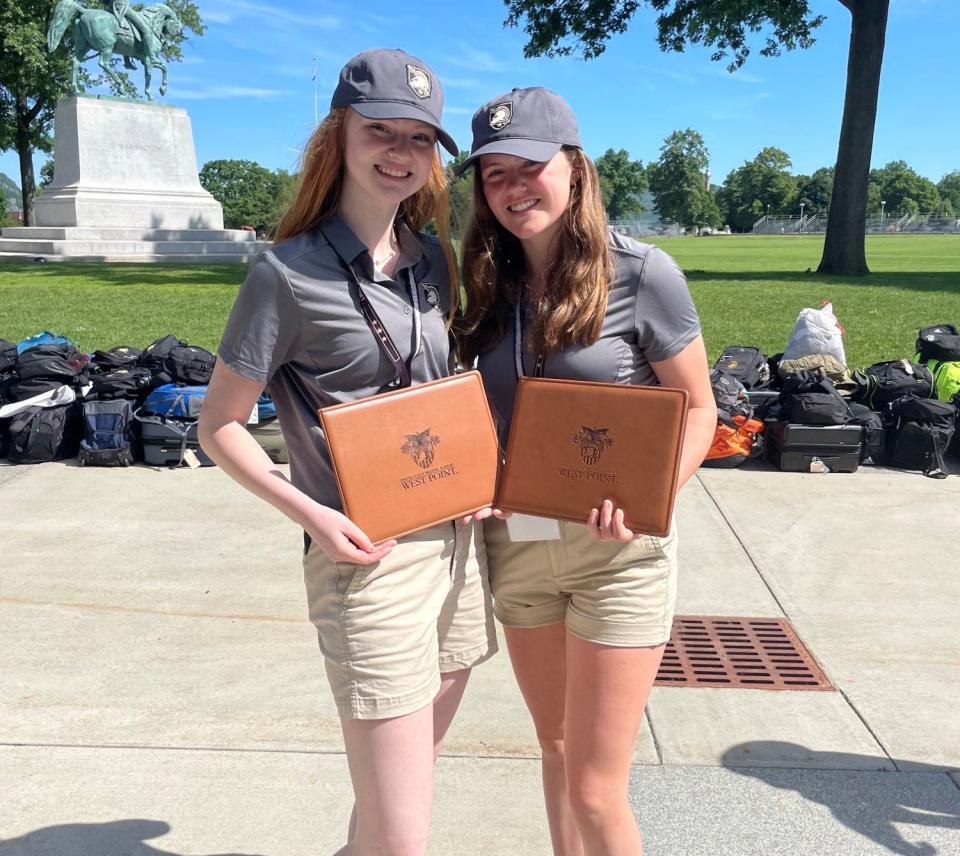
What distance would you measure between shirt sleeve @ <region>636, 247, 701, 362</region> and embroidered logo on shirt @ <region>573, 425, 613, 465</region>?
9.0 inches

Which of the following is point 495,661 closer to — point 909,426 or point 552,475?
point 552,475

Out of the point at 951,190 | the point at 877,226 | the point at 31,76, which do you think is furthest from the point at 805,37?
the point at 951,190

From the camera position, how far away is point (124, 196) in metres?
27.9

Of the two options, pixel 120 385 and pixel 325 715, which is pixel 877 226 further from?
pixel 325 715

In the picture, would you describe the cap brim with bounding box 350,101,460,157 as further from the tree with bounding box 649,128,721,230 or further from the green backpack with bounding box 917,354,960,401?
the tree with bounding box 649,128,721,230

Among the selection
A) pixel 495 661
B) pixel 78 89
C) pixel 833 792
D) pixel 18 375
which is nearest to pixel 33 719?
pixel 495 661

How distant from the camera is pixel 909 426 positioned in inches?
257

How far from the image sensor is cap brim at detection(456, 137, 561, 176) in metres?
1.91

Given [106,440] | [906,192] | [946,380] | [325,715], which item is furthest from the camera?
[906,192]

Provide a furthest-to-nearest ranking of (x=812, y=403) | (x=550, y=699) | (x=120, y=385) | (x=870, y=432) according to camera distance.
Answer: (x=120, y=385) → (x=870, y=432) → (x=812, y=403) → (x=550, y=699)

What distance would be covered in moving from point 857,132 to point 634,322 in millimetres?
24451

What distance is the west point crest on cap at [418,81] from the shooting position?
6.07 feet

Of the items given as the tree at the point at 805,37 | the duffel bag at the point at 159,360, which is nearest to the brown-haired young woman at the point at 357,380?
the duffel bag at the point at 159,360

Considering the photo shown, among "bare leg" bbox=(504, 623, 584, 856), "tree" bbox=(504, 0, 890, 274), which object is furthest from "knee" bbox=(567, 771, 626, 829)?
"tree" bbox=(504, 0, 890, 274)
